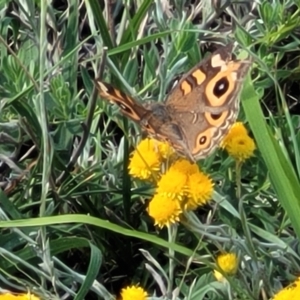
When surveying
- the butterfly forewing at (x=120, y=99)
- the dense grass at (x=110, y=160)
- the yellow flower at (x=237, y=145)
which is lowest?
the dense grass at (x=110, y=160)

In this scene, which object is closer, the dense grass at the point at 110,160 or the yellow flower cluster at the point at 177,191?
the yellow flower cluster at the point at 177,191

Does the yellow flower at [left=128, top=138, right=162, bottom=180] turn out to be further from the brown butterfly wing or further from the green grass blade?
the green grass blade

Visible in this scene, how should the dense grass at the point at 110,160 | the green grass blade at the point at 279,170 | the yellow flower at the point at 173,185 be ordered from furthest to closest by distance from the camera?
the dense grass at the point at 110,160 → the green grass blade at the point at 279,170 → the yellow flower at the point at 173,185

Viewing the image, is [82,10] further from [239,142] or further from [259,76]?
[239,142]

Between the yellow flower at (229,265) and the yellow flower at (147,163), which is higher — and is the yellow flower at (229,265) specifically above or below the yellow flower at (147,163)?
below

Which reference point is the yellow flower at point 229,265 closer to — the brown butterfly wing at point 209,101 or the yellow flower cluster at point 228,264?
the yellow flower cluster at point 228,264

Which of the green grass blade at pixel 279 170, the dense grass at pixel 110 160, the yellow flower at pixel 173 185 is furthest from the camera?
the dense grass at pixel 110 160

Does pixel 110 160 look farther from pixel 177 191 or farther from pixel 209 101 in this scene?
pixel 177 191

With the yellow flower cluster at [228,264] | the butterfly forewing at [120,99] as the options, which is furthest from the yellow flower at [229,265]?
the butterfly forewing at [120,99]
